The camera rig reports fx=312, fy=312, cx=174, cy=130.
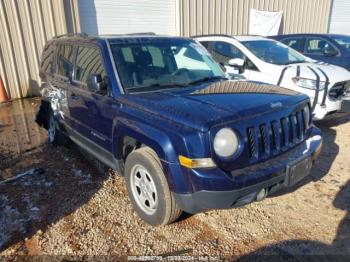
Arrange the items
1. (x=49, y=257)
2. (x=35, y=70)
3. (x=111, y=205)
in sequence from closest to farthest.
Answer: (x=49, y=257) → (x=111, y=205) → (x=35, y=70)

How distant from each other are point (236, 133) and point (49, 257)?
1.97 m

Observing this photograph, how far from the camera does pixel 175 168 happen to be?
259 cm

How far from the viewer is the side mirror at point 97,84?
333 cm

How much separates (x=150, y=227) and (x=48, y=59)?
11.8 ft

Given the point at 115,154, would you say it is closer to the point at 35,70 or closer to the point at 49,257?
the point at 49,257

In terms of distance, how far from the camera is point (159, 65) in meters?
3.66

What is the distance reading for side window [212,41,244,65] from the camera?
254 inches

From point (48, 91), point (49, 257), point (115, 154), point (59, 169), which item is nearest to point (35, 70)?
point (48, 91)

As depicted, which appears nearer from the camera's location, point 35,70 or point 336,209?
point 336,209

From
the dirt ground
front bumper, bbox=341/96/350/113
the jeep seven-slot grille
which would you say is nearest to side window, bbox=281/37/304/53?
front bumper, bbox=341/96/350/113

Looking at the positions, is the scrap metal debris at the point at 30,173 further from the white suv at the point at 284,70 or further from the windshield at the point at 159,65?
the white suv at the point at 284,70

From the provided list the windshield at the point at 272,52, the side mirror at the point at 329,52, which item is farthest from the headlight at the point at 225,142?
the side mirror at the point at 329,52

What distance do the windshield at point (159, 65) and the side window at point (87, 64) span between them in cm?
23

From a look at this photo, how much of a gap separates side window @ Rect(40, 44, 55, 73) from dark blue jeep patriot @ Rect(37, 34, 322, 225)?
917 mm
